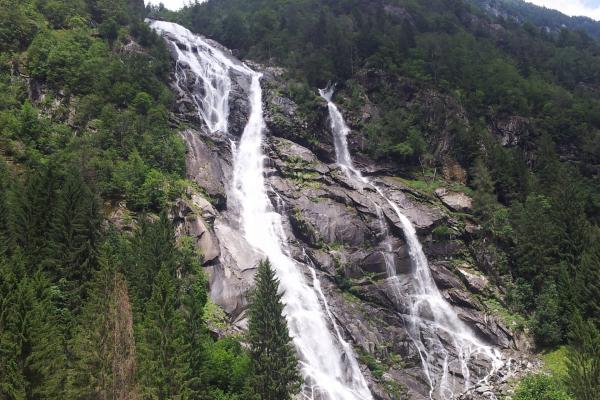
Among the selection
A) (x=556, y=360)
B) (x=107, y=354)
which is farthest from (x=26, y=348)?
(x=556, y=360)

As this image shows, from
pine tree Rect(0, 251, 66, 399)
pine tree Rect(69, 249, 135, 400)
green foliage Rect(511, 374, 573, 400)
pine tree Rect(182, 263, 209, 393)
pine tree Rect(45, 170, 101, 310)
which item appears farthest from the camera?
pine tree Rect(45, 170, 101, 310)

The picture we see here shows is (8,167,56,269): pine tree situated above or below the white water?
above

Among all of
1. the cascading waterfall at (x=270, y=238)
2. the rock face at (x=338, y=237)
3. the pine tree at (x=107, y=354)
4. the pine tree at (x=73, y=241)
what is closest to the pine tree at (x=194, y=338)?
the pine tree at (x=107, y=354)

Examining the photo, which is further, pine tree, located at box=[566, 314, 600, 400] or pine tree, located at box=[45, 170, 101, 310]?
pine tree, located at box=[45, 170, 101, 310]

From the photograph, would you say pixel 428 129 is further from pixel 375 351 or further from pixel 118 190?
pixel 118 190

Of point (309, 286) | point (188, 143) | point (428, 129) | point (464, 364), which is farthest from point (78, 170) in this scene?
point (428, 129)

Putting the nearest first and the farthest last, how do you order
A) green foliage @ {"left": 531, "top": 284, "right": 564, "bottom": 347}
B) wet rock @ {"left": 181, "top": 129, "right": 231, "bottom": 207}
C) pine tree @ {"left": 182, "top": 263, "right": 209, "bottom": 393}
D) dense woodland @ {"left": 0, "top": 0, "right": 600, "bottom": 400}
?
1. dense woodland @ {"left": 0, "top": 0, "right": 600, "bottom": 400}
2. pine tree @ {"left": 182, "top": 263, "right": 209, "bottom": 393}
3. green foliage @ {"left": 531, "top": 284, "right": 564, "bottom": 347}
4. wet rock @ {"left": 181, "top": 129, "right": 231, "bottom": 207}

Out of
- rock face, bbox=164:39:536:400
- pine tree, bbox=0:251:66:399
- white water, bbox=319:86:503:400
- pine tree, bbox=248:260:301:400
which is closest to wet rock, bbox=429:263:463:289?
rock face, bbox=164:39:536:400

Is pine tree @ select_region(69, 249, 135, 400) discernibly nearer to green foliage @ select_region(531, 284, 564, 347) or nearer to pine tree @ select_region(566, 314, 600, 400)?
pine tree @ select_region(566, 314, 600, 400)
